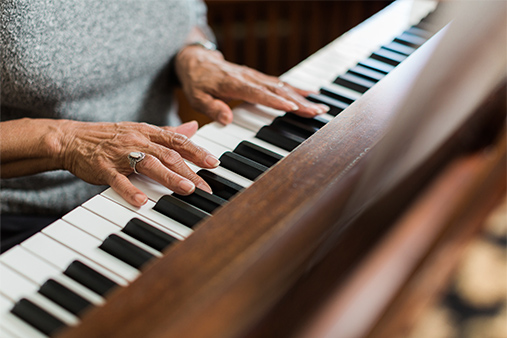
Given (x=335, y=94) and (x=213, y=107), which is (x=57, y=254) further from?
(x=335, y=94)

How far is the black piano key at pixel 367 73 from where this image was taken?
3.27ft

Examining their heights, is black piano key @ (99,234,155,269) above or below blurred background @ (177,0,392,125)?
above

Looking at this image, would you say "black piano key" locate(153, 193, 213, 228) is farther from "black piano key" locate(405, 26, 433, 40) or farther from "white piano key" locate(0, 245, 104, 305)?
"black piano key" locate(405, 26, 433, 40)

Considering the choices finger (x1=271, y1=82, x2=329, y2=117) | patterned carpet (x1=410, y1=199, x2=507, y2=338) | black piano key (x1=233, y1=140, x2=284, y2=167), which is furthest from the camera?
patterned carpet (x1=410, y1=199, x2=507, y2=338)

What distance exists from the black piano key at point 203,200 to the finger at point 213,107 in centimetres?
22

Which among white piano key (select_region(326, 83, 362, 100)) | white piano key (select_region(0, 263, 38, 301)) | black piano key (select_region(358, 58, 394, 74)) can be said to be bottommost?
white piano key (select_region(0, 263, 38, 301))

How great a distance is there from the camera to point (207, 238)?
56 cm

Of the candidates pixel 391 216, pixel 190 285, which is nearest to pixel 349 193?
pixel 391 216

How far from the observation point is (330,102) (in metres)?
0.93

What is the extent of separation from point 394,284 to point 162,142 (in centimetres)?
43

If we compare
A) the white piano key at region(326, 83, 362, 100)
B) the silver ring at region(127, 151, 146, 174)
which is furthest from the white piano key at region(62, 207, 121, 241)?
the white piano key at region(326, 83, 362, 100)

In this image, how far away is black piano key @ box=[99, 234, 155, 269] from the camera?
0.60 metres

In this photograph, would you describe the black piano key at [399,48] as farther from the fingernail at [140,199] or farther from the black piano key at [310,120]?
the fingernail at [140,199]

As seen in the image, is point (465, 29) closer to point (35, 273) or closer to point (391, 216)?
point (391, 216)
